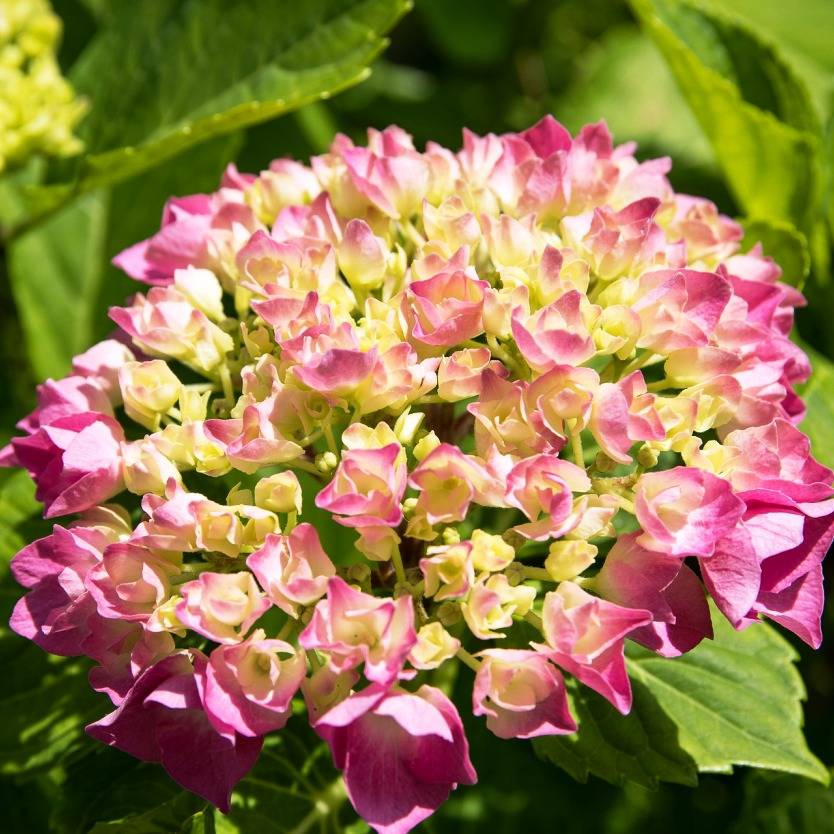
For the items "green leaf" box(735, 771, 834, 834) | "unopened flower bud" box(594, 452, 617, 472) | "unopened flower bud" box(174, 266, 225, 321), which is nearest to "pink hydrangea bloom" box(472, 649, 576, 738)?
"unopened flower bud" box(594, 452, 617, 472)

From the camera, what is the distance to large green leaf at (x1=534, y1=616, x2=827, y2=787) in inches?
51.8

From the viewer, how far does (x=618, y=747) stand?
52.6 inches

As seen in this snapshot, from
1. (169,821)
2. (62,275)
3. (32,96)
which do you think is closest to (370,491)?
(169,821)

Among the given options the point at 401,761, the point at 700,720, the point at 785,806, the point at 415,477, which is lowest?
the point at 785,806

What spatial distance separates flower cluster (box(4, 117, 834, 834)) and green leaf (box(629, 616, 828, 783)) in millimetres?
211

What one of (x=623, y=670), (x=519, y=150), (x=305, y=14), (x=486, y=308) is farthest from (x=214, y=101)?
(x=623, y=670)

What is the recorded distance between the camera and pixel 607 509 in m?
1.10

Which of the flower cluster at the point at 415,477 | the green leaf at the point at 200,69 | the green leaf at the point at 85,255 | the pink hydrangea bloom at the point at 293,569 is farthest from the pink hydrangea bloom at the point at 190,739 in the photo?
the green leaf at the point at 85,255

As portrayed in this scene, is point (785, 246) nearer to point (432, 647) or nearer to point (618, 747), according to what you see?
point (618, 747)

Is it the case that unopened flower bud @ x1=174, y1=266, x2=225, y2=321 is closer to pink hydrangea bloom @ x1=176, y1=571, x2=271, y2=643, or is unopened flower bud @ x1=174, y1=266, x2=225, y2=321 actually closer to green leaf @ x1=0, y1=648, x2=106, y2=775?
pink hydrangea bloom @ x1=176, y1=571, x2=271, y2=643

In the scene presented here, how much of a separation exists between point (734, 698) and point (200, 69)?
1.38 m

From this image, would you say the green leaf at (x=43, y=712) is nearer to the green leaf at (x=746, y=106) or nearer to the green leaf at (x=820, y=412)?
the green leaf at (x=820, y=412)

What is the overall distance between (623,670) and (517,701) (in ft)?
0.35

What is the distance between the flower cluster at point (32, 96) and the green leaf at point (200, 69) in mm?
82
